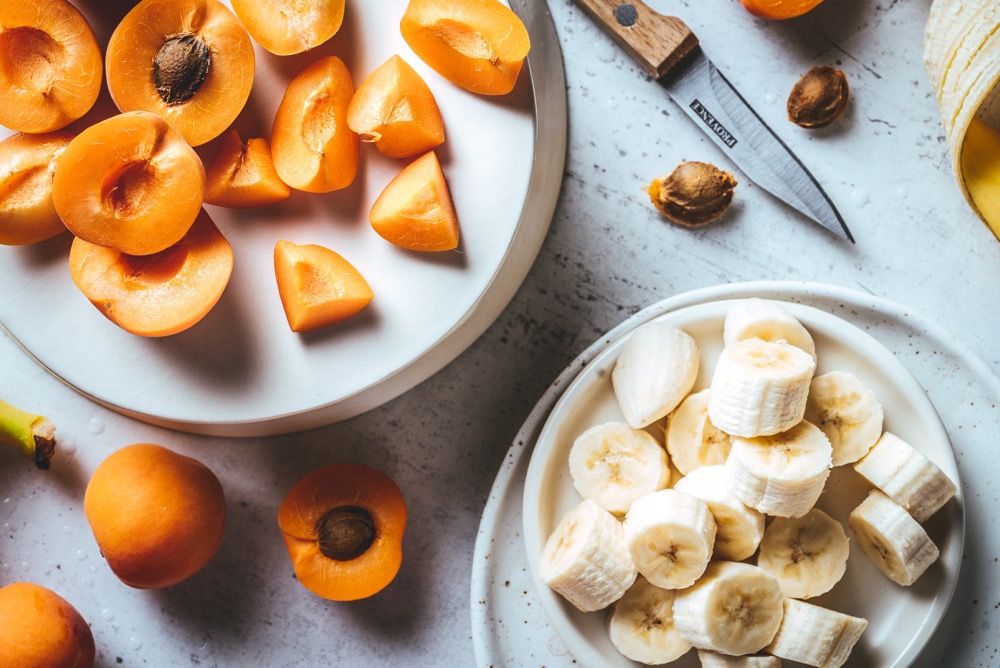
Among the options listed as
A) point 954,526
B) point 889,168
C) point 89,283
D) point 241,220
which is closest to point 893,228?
point 889,168

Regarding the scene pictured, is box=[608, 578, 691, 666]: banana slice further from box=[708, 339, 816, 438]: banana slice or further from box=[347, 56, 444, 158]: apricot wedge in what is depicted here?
box=[347, 56, 444, 158]: apricot wedge

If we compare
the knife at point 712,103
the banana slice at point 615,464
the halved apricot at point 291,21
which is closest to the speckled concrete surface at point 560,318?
the knife at point 712,103

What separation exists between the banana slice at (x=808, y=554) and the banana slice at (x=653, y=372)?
196 millimetres

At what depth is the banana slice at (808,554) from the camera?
98cm

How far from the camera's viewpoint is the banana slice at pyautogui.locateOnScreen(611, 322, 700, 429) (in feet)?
3.21

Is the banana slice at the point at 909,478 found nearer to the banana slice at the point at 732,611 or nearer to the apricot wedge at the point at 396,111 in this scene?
the banana slice at the point at 732,611

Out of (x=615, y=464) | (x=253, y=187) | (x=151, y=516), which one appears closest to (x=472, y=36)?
(x=253, y=187)

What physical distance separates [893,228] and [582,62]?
446 mm

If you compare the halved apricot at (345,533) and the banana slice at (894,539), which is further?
the halved apricot at (345,533)

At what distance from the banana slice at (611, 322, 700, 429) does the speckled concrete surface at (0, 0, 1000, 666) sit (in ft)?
0.37

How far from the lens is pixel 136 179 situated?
0.84m

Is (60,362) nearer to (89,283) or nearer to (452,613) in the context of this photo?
(89,283)

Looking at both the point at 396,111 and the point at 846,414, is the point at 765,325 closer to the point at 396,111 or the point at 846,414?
the point at 846,414

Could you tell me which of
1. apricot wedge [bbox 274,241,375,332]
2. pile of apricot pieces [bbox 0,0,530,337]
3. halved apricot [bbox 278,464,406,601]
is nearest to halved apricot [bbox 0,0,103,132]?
pile of apricot pieces [bbox 0,0,530,337]
